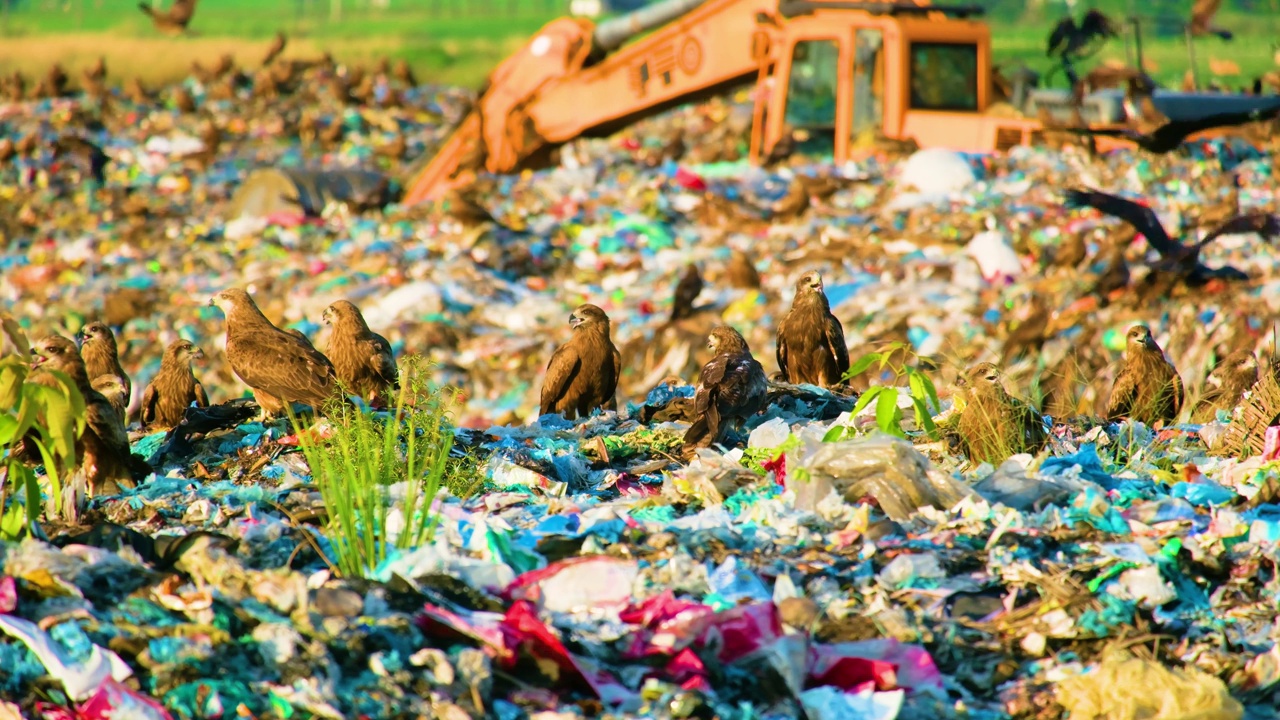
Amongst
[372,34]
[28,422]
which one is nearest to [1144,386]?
[28,422]

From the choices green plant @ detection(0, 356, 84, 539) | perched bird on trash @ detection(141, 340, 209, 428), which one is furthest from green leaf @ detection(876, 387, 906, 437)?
perched bird on trash @ detection(141, 340, 209, 428)

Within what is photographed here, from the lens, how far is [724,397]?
542cm

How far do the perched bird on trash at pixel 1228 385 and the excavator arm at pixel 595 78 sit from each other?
29.2ft

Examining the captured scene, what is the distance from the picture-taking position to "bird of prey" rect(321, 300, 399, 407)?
618 centimetres

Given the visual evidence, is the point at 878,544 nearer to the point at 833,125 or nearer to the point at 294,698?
the point at 294,698

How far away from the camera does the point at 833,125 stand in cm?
1552

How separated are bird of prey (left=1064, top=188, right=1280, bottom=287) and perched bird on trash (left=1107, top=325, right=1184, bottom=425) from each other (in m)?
4.01

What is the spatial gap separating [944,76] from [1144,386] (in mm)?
9245

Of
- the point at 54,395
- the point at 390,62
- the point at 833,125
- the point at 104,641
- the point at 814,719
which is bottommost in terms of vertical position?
the point at 814,719

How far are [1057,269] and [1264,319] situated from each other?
179cm

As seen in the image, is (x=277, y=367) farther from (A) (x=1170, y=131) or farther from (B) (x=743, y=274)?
(A) (x=1170, y=131)

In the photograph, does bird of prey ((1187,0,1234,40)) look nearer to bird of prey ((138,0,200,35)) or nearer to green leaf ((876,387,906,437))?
bird of prey ((138,0,200,35))

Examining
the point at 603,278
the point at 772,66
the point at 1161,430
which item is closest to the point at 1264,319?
the point at 1161,430

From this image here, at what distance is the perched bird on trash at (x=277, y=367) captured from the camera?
221 inches
